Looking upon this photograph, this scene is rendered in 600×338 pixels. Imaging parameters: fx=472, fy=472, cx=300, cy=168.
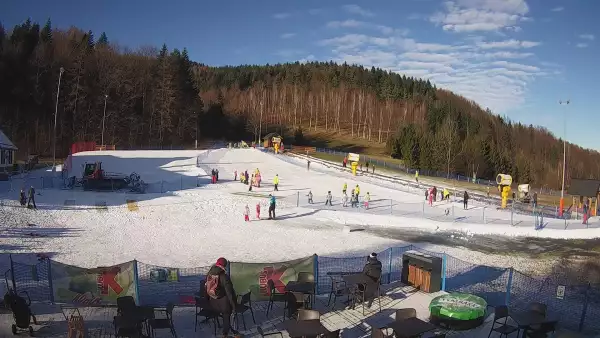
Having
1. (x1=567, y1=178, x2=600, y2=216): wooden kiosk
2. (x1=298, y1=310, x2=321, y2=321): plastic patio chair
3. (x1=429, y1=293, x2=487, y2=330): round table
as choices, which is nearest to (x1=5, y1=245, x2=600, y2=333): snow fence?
(x1=429, y1=293, x2=487, y2=330): round table

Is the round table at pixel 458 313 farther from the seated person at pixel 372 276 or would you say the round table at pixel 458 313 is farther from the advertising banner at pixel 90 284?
the advertising banner at pixel 90 284

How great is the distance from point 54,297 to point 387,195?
30680 millimetres

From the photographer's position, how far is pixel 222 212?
94.7ft

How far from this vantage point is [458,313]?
10570mm

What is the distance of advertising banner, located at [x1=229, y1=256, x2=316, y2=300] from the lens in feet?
38.4

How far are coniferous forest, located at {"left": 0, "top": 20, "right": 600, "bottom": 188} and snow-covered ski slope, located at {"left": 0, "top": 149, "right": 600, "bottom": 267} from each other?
40.4 m

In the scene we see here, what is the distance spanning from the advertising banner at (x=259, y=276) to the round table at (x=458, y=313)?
354 cm

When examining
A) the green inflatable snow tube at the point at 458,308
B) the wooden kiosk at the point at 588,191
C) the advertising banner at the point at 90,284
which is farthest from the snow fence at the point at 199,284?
the wooden kiosk at the point at 588,191

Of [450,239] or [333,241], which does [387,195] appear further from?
[333,241]

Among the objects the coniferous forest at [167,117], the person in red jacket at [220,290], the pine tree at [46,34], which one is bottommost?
the person in red jacket at [220,290]

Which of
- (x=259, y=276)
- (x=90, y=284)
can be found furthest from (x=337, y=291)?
(x=90, y=284)

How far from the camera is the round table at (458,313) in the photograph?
10.6m

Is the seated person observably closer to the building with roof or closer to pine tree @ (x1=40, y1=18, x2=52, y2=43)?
the building with roof

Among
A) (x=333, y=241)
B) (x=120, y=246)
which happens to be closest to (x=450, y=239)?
(x=333, y=241)
